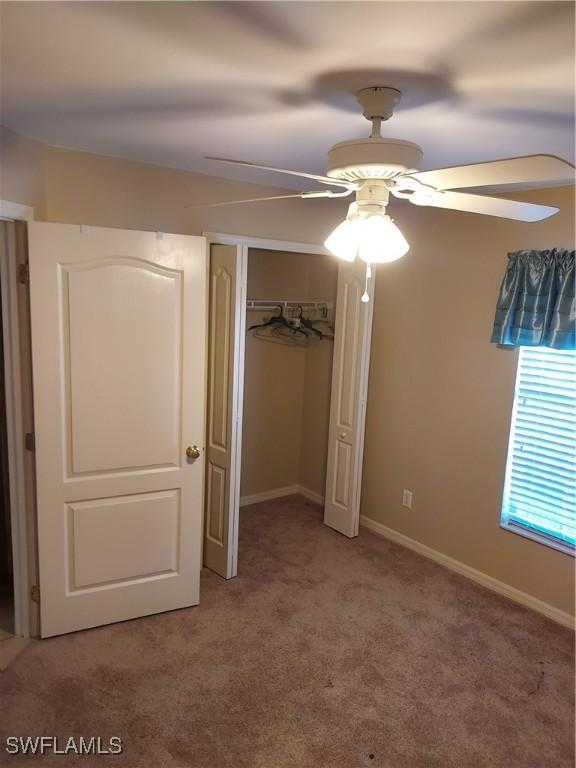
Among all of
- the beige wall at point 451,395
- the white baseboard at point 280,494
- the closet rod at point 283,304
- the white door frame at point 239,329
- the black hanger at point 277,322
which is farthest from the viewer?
the white baseboard at point 280,494

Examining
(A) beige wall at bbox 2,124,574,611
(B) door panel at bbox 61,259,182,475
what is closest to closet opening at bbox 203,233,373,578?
(A) beige wall at bbox 2,124,574,611

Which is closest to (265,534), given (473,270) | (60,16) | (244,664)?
(244,664)

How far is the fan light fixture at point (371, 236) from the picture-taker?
1.74 meters

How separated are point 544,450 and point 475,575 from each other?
958 mm

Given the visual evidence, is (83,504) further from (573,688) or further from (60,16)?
(573,688)

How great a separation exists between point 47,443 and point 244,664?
142cm

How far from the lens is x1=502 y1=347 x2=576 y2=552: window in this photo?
3027 millimetres

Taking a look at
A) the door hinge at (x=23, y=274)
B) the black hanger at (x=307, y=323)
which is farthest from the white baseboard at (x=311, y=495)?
the door hinge at (x=23, y=274)

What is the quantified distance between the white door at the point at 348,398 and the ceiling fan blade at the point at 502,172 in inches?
83.0

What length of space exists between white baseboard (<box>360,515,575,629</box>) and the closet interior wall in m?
0.78

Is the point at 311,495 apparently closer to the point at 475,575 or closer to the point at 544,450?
the point at 475,575

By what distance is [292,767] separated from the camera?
2074 millimetres

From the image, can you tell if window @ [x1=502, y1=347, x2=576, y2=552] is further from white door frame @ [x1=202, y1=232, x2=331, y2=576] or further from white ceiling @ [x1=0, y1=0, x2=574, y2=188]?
white door frame @ [x1=202, y1=232, x2=331, y2=576]

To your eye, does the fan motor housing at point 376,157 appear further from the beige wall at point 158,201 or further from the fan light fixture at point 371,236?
the beige wall at point 158,201
